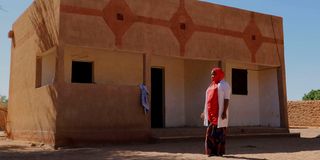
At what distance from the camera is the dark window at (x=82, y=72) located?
12.3 meters

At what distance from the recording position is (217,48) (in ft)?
44.1

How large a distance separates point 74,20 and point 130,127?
128 inches

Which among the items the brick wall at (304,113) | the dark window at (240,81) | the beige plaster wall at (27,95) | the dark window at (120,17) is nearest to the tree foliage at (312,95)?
the brick wall at (304,113)

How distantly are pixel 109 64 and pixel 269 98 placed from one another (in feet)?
21.2

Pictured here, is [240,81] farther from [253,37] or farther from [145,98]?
[145,98]

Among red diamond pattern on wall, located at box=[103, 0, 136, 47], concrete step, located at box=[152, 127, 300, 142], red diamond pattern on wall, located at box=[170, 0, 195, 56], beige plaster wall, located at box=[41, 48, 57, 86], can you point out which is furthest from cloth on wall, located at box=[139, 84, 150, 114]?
beige plaster wall, located at box=[41, 48, 57, 86]

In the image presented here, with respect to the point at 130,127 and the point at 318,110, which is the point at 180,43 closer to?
the point at 130,127

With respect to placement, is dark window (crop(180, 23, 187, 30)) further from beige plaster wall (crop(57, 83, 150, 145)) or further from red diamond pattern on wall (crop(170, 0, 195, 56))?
beige plaster wall (crop(57, 83, 150, 145))

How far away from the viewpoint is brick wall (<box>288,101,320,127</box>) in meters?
26.5

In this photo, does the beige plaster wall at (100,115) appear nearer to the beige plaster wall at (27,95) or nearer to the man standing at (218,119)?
the beige plaster wall at (27,95)

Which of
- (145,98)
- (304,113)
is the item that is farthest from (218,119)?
(304,113)

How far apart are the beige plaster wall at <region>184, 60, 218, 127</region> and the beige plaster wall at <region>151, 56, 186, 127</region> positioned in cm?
16

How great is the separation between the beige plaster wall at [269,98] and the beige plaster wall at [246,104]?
0.52 feet

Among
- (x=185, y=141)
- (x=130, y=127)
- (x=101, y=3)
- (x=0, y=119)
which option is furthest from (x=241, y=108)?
(x=0, y=119)
